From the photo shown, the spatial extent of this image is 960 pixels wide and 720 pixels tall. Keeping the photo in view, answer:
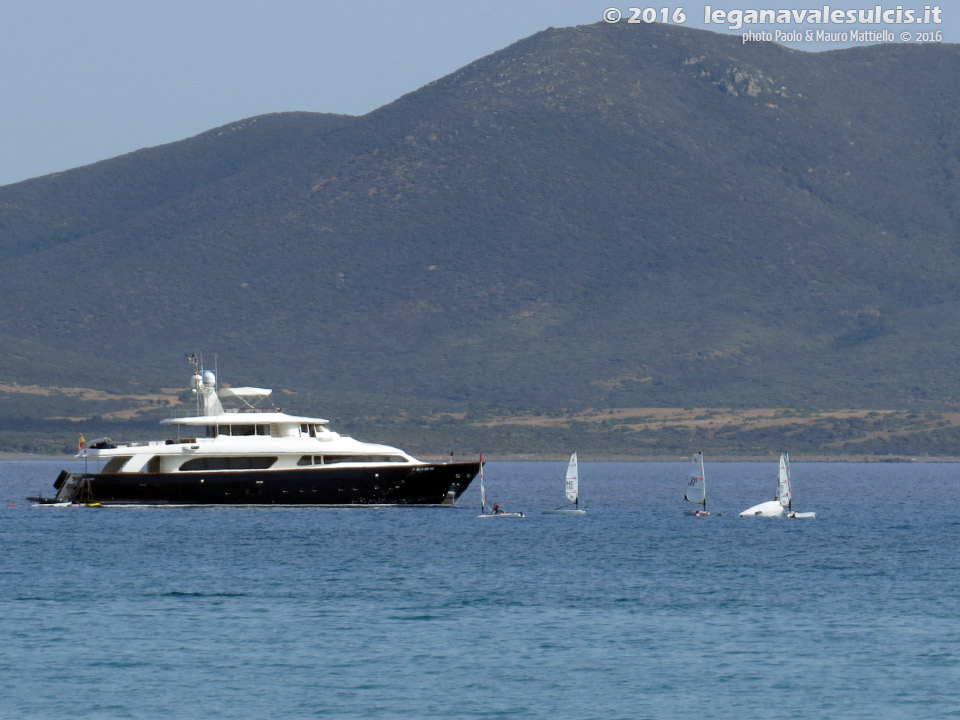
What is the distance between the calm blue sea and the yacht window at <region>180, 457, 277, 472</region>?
2.71 meters

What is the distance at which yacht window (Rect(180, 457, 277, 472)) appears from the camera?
91.9m

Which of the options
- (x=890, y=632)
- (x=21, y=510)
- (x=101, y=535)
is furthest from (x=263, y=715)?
(x=21, y=510)

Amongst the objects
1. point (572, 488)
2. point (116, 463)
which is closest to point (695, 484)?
point (572, 488)

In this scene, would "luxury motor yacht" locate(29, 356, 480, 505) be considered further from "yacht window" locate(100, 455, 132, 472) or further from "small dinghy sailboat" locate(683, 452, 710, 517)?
"small dinghy sailboat" locate(683, 452, 710, 517)

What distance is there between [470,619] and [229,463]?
41.7 metres

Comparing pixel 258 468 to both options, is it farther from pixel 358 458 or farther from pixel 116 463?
pixel 116 463

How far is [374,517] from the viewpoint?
91000 millimetres

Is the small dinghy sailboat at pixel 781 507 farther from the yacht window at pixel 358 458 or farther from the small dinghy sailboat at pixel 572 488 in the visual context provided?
the yacht window at pixel 358 458

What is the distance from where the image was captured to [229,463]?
9225cm

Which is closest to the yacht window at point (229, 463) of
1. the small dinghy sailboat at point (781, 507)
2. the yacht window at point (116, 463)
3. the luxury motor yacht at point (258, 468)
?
the luxury motor yacht at point (258, 468)

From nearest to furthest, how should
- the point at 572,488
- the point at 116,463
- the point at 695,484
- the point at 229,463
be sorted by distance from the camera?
the point at 229,463 < the point at 116,463 < the point at 572,488 < the point at 695,484

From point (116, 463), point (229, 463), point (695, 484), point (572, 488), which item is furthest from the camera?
point (695, 484)

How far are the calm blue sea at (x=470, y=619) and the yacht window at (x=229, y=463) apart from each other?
2.71 m

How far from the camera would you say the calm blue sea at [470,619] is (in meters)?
41.1
